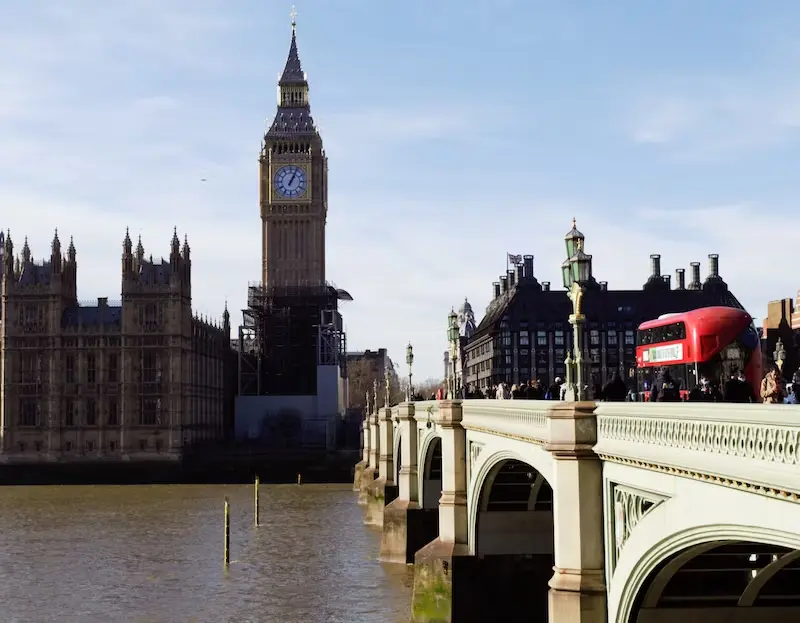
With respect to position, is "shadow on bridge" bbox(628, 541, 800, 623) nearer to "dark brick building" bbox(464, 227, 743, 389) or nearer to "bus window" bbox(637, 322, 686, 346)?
"bus window" bbox(637, 322, 686, 346)

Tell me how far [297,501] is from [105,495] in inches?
615

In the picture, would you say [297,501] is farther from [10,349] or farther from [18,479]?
[10,349]

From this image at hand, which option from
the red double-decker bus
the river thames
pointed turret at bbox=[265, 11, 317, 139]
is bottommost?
the river thames

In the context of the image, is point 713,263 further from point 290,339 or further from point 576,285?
point 576,285

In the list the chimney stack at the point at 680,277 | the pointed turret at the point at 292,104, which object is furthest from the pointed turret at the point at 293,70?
the chimney stack at the point at 680,277

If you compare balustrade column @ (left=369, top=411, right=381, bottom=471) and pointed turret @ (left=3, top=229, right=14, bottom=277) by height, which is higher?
pointed turret @ (left=3, top=229, right=14, bottom=277)

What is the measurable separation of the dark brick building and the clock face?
24855 mm

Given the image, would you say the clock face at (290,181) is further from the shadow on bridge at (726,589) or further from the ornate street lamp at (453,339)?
the shadow on bridge at (726,589)

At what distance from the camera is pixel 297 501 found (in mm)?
75750

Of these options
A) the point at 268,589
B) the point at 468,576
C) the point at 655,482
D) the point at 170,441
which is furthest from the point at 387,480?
the point at 655,482

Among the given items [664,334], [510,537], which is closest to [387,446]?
[664,334]

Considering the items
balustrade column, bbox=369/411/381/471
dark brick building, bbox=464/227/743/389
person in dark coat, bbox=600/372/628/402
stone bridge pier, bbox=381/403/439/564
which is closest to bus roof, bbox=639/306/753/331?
stone bridge pier, bbox=381/403/439/564

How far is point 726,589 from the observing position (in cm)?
1766

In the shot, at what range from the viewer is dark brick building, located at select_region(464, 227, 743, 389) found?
401 feet
